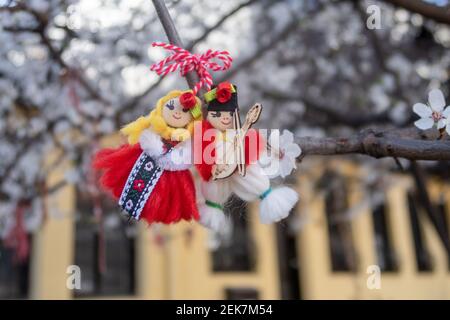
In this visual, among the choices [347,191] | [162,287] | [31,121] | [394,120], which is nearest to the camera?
[394,120]

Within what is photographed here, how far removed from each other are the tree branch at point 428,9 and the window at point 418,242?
844 centimetres

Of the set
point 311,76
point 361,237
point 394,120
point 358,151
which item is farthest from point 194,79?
point 361,237

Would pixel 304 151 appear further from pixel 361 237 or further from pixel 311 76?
pixel 361 237

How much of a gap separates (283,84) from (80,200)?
3081 mm

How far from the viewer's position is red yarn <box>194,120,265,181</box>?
1.91 metres

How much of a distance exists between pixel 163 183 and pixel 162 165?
0.06m

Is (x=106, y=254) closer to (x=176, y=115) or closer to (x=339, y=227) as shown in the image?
(x=339, y=227)

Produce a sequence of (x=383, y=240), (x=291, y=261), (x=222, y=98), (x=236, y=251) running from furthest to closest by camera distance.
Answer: (x=383, y=240) < (x=291, y=261) < (x=236, y=251) < (x=222, y=98)

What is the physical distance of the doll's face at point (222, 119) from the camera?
1.91 metres

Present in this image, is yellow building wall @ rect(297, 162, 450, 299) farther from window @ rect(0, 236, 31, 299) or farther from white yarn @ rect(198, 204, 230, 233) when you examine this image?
white yarn @ rect(198, 204, 230, 233)

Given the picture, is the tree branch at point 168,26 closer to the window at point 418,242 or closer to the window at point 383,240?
the window at point 383,240

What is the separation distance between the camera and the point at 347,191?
28.3ft

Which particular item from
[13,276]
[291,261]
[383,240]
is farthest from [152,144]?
[383,240]

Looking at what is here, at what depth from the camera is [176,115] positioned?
6.32 feet
